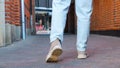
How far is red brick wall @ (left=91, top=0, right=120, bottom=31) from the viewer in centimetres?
1059

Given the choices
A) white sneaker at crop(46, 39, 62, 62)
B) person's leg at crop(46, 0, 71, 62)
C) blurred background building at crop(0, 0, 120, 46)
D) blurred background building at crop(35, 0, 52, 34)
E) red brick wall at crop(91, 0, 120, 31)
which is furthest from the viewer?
blurred background building at crop(35, 0, 52, 34)

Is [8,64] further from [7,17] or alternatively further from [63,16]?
[7,17]

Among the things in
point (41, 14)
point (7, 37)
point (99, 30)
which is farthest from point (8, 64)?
point (41, 14)

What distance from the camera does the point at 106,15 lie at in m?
11.9

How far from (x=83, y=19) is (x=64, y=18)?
0.77ft

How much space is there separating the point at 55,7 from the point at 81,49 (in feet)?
1.69

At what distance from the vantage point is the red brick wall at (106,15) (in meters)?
10.6

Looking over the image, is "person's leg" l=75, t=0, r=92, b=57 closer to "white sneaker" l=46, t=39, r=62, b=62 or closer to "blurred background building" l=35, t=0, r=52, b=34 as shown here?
"white sneaker" l=46, t=39, r=62, b=62

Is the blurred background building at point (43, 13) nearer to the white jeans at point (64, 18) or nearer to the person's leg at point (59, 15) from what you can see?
the white jeans at point (64, 18)

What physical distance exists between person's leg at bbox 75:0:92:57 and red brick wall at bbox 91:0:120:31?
683 cm

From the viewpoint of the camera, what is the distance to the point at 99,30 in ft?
42.5

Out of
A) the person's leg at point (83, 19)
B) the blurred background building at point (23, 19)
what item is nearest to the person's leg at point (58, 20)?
the person's leg at point (83, 19)

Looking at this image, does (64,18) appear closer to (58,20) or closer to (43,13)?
(58,20)

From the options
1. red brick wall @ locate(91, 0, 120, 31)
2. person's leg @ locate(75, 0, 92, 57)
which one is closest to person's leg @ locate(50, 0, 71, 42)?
person's leg @ locate(75, 0, 92, 57)
